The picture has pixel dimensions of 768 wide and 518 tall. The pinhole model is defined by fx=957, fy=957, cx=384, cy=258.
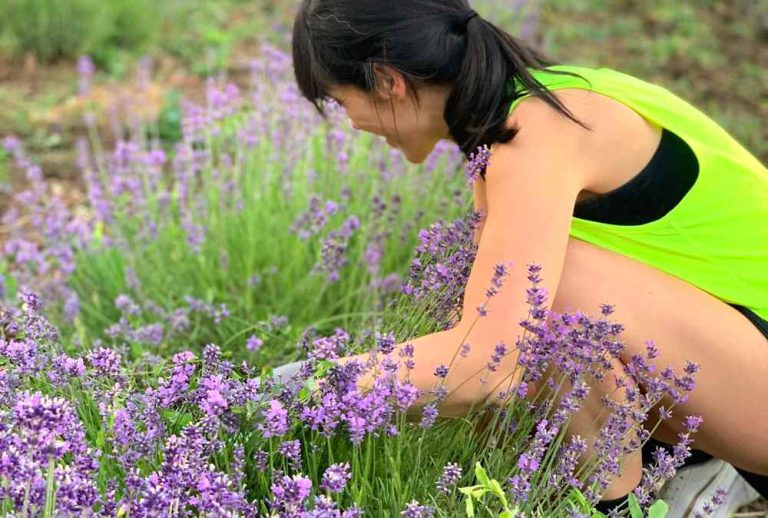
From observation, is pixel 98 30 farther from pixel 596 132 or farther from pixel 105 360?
pixel 105 360

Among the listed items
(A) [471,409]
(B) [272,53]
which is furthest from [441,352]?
(B) [272,53]

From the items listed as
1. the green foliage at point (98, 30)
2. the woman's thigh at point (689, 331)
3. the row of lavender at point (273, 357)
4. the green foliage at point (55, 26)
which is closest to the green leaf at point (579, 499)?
the row of lavender at point (273, 357)

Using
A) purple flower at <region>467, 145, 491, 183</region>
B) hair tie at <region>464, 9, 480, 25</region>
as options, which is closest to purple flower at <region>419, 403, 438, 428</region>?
purple flower at <region>467, 145, 491, 183</region>

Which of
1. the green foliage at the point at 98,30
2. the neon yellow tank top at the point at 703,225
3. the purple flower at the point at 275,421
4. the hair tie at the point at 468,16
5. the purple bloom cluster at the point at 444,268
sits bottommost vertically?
the green foliage at the point at 98,30

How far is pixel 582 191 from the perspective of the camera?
1953 millimetres

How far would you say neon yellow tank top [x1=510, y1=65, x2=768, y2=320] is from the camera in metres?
1.96

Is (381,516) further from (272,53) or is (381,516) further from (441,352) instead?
(272,53)

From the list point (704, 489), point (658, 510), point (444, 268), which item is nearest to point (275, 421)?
point (444, 268)

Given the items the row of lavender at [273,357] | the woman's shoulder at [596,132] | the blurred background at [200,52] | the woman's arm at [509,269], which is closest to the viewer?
the row of lavender at [273,357]

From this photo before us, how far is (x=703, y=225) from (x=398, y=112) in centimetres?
68

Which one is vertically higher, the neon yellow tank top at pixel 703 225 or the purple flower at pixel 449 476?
the neon yellow tank top at pixel 703 225

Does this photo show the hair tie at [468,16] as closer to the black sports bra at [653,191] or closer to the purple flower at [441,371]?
the black sports bra at [653,191]

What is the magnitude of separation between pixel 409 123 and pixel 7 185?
8.61 ft

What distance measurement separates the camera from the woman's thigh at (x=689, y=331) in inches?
73.0
